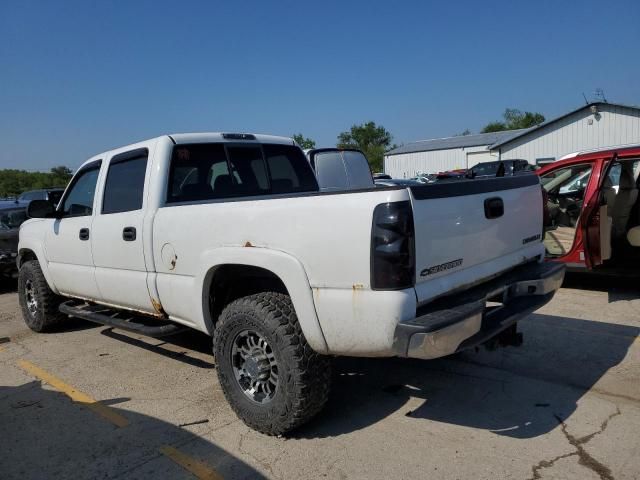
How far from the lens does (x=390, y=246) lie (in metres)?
2.65

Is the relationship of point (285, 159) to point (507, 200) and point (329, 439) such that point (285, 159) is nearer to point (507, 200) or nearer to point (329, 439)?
point (507, 200)

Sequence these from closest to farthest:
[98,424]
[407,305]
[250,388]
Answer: [407,305] < [250,388] < [98,424]

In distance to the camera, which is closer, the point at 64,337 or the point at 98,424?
the point at 98,424

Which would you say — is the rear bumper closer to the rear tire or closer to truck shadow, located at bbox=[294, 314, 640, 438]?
truck shadow, located at bbox=[294, 314, 640, 438]

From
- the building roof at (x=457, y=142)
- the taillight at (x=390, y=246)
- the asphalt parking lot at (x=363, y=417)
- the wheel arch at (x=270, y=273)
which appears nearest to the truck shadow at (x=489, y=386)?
the asphalt parking lot at (x=363, y=417)

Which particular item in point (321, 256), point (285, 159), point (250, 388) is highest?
point (285, 159)

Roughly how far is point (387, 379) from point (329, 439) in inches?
42.6

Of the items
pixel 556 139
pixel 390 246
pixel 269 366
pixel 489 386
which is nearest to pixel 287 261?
pixel 390 246

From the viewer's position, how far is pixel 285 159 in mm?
5035

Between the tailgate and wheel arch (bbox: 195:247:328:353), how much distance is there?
0.63 meters

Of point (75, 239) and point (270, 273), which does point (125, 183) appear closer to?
point (75, 239)

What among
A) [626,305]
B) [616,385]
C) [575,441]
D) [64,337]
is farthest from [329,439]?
[626,305]

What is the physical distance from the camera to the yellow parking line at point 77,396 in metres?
3.79

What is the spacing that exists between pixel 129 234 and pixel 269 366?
1.76m
